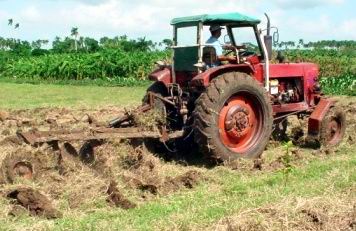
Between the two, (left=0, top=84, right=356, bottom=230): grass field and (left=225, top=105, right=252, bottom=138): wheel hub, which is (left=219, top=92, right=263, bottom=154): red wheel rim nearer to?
(left=225, top=105, right=252, bottom=138): wheel hub

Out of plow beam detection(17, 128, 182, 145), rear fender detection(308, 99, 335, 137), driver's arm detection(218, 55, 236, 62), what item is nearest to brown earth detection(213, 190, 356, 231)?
plow beam detection(17, 128, 182, 145)

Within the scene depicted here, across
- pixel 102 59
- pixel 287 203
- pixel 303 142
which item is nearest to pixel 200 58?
pixel 303 142

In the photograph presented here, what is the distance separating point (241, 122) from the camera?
855 cm

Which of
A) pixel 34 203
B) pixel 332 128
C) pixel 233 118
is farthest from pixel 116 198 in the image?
pixel 332 128

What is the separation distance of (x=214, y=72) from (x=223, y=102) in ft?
1.46

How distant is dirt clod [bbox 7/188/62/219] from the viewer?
5734mm

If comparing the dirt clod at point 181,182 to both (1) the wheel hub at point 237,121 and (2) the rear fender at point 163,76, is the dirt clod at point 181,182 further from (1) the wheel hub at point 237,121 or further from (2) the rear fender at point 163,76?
(2) the rear fender at point 163,76

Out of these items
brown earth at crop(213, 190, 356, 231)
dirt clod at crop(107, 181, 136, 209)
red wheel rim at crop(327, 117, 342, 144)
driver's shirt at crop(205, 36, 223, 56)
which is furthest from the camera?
red wheel rim at crop(327, 117, 342, 144)

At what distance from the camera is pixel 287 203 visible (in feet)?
17.8

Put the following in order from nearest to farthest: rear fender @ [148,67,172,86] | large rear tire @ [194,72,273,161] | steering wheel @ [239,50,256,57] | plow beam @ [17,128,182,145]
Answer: plow beam @ [17,128,182,145] < large rear tire @ [194,72,273,161] < rear fender @ [148,67,172,86] < steering wheel @ [239,50,256,57]

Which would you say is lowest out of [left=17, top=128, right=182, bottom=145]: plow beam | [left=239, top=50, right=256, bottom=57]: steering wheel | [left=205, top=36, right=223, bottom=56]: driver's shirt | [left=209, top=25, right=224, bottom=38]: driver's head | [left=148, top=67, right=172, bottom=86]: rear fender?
[left=17, top=128, right=182, bottom=145]: plow beam

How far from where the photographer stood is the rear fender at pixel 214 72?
809 centimetres

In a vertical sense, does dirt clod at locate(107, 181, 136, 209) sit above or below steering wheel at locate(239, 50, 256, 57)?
below

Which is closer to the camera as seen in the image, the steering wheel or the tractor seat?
the tractor seat
